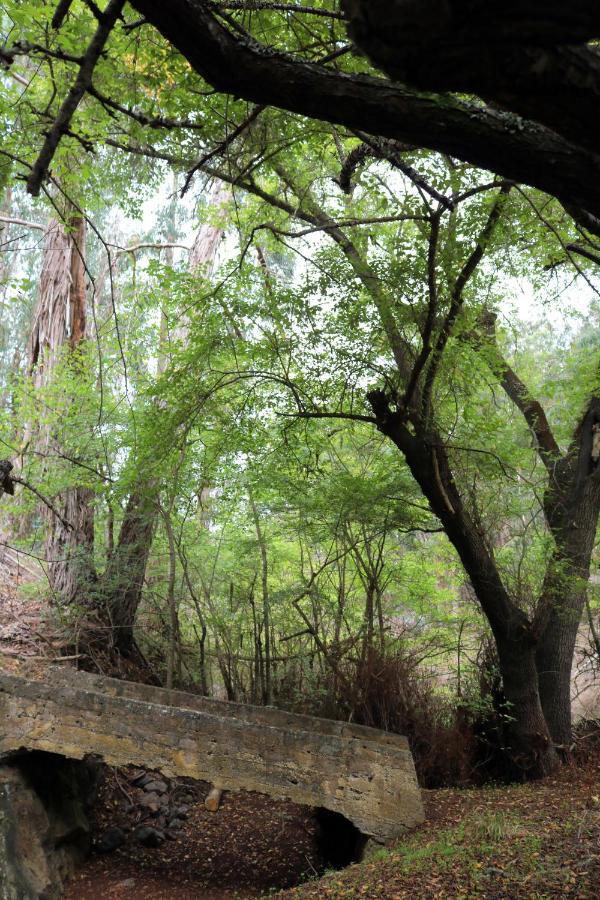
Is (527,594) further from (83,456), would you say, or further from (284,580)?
(83,456)

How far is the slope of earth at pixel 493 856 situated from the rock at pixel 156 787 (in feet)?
10.9

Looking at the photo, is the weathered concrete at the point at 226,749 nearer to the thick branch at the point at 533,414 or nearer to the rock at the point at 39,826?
the rock at the point at 39,826

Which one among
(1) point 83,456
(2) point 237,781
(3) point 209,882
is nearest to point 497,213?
(2) point 237,781

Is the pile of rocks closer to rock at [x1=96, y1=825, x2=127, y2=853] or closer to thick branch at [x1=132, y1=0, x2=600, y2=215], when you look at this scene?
rock at [x1=96, y1=825, x2=127, y2=853]

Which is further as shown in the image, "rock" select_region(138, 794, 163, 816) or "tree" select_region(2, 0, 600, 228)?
"rock" select_region(138, 794, 163, 816)

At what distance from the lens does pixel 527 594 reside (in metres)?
8.23

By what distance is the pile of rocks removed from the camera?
6.71 metres

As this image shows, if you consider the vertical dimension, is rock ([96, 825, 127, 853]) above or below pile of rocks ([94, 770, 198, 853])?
below

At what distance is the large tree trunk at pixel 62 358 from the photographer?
355 inches

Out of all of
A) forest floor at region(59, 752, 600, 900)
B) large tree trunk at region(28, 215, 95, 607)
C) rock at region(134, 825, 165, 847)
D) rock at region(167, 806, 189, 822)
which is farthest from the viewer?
large tree trunk at region(28, 215, 95, 607)

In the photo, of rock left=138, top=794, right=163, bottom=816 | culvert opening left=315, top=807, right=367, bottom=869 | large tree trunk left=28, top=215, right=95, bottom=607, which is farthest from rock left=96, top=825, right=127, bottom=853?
large tree trunk left=28, top=215, right=95, bottom=607

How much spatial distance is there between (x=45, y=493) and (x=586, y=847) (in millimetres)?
6894

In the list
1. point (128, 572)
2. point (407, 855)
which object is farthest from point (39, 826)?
point (128, 572)

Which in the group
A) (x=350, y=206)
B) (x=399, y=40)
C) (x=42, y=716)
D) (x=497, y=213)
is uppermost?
(x=350, y=206)
